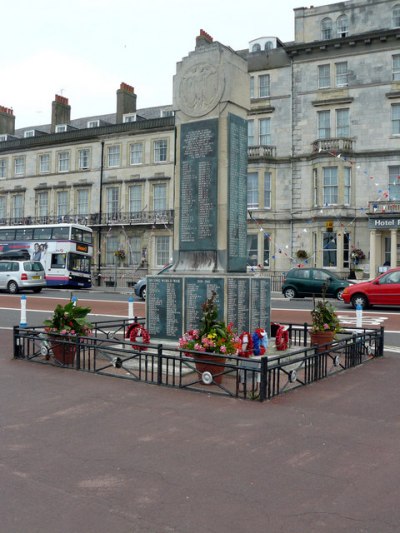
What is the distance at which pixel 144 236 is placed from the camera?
4384 centimetres

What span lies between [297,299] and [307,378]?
19833 mm

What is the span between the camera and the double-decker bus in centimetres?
3697

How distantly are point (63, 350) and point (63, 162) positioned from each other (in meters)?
41.8

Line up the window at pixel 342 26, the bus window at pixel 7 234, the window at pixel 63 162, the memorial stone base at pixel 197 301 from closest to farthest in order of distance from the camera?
the memorial stone base at pixel 197 301 < the window at pixel 342 26 < the bus window at pixel 7 234 < the window at pixel 63 162

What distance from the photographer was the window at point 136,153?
44.8m

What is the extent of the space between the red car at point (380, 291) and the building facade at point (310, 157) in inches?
456

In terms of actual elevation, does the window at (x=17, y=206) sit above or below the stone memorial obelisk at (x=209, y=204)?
above

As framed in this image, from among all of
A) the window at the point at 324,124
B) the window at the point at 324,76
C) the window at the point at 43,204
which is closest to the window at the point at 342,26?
the window at the point at 324,76

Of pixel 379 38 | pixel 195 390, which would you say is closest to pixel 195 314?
pixel 195 390

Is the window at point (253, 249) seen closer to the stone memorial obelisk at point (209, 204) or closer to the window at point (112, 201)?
the window at point (112, 201)

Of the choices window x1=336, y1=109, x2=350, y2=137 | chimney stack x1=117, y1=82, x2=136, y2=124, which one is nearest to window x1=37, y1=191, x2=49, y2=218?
chimney stack x1=117, y1=82, x2=136, y2=124

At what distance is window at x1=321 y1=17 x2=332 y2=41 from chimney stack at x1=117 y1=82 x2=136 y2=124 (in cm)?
1902

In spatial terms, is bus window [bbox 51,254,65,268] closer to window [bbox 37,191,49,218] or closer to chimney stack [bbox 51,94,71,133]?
window [bbox 37,191,49,218]

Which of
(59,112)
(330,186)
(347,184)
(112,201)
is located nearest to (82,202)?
(112,201)
